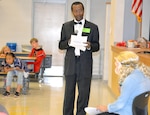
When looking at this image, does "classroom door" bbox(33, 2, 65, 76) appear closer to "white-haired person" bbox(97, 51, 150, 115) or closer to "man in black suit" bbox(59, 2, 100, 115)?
"man in black suit" bbox(59, 2, 100, 115)

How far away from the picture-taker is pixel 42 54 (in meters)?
7.68

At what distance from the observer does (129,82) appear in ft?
8.39

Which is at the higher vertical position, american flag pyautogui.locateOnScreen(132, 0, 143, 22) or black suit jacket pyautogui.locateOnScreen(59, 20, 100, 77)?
american flag pyautogui.locateOnScreen(132, 0, 143, 22)

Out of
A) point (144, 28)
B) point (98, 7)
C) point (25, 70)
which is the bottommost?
point (25, 70)

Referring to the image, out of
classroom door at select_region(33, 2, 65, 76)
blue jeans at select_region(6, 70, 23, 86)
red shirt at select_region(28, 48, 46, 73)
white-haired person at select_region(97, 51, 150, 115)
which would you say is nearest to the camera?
white-haired person at select_region(97, 51, 150, 115)

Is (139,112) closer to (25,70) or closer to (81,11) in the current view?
(81,11)

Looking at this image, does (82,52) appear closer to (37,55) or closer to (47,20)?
(37,55)

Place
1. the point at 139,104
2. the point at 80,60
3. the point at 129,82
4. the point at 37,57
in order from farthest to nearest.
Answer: the point at 37,57
the point at 80,60
the point at 129,82
the point at 139,104

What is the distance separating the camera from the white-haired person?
101 inches

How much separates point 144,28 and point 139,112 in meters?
4.69

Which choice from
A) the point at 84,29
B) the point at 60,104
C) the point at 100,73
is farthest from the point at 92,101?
the point at 100,73

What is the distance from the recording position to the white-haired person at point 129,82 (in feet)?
8.42

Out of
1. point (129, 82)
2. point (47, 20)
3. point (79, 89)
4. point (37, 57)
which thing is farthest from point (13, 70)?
point (129, 82)

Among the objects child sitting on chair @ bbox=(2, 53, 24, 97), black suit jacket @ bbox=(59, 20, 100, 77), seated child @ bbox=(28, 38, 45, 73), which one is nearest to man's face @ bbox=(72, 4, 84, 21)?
black suit jacket @ bbox=(59, 20, 100, 77)
